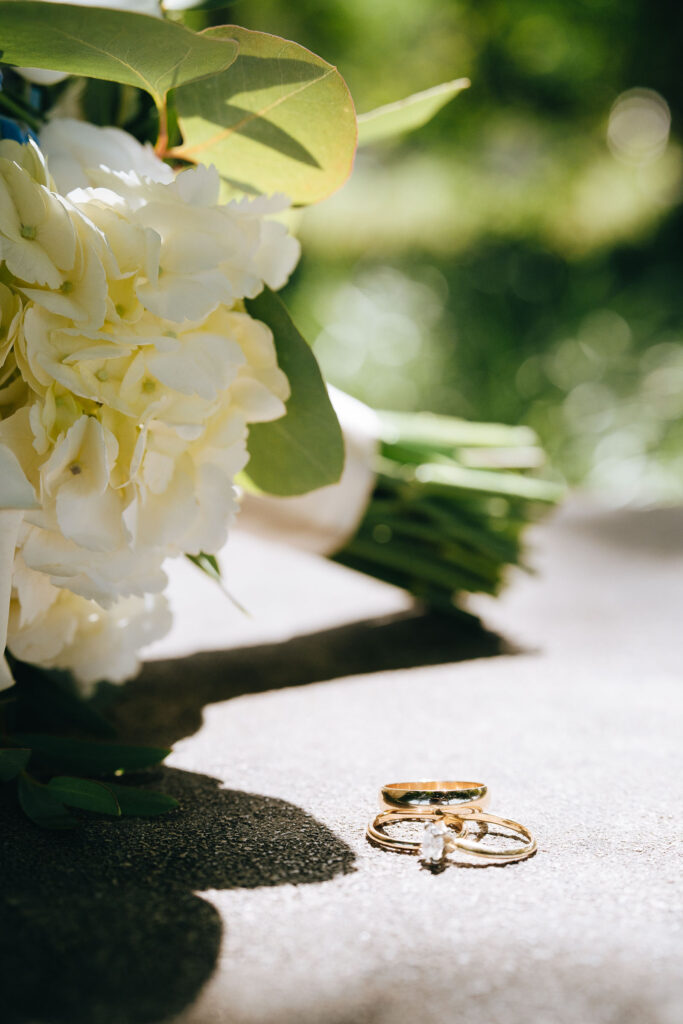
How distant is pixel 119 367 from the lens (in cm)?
35

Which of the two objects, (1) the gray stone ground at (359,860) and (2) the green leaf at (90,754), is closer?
(1) the gray stone ground at (359,860)

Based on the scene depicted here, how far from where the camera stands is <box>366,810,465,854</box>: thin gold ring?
1.17 ft

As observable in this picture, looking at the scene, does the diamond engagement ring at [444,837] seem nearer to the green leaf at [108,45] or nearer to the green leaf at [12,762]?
the green leaf at [12,762]

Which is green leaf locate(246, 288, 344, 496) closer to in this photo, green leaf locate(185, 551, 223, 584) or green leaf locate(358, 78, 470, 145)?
green leaf locate(185, 551, 223, 584)

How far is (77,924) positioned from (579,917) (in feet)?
0.55

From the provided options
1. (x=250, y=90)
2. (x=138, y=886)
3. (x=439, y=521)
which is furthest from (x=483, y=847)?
(x=439, y=521)

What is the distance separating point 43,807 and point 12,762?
3 centimetres

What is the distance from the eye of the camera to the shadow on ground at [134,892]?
243 mm

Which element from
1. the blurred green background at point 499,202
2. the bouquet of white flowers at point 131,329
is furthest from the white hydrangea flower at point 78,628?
the blurred green background at point 499,202

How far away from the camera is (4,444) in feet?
1.13

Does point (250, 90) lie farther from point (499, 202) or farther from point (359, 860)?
point (499, 202)

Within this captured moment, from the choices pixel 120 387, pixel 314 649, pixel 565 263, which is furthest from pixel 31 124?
pixel 565 263

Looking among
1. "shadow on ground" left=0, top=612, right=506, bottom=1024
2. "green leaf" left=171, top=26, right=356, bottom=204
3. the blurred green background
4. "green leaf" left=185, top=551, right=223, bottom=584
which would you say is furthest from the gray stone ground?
the blurred green background

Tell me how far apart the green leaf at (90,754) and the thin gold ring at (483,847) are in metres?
0.14
